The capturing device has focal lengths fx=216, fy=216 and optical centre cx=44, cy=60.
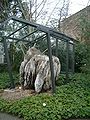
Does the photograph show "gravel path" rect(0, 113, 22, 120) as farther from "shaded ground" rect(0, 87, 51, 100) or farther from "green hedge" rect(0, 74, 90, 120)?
"shaded ground" rect(0, 87, 51, 100)

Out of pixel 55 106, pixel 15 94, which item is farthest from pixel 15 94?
pixel 55 106

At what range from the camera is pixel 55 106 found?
16.6ft

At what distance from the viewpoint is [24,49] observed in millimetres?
11148

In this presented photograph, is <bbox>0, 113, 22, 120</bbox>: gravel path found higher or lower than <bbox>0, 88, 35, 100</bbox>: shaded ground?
lower

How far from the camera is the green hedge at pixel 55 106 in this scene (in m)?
4.75

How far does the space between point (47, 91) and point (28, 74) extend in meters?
0.84

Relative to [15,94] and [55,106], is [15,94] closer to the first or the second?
[15,94]

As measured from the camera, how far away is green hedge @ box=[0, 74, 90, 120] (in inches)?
187

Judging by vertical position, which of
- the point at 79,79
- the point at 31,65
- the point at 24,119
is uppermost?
the point at 31,65

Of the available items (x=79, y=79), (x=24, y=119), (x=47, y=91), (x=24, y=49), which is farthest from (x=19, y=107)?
(x=24, y=49)

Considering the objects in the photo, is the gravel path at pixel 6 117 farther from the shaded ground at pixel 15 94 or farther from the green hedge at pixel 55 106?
the shaded ground at pixel 15 94

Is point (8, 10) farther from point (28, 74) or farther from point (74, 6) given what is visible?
point (28, 74)

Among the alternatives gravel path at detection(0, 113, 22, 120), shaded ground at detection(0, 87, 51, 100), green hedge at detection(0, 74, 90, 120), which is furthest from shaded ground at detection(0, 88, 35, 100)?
gravel path at detection(0, 113, 22, 120)

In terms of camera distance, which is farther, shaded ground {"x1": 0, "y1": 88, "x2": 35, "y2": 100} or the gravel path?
shaded ground {"x1": 0, "y1": 88, "x2": 35, "y2": 100}
